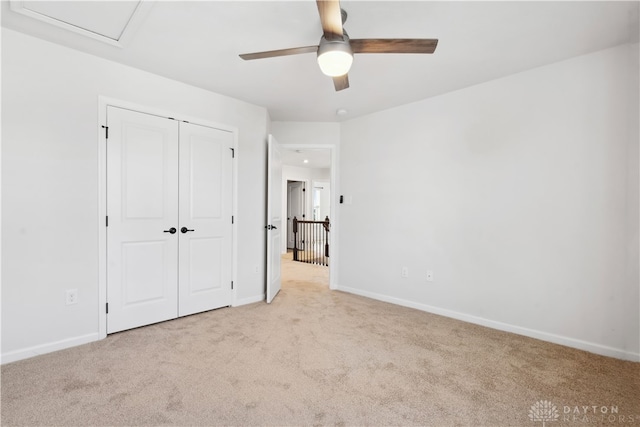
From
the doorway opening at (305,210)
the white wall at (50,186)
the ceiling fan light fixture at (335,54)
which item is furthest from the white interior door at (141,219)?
the doorway opening at (305,210)

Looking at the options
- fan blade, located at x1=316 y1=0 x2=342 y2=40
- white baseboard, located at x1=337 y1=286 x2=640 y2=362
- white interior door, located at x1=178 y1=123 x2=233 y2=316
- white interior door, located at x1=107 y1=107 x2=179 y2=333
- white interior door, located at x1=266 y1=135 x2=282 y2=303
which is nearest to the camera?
fan blade, located at x1=316 y1=0 x2=342 y2=40

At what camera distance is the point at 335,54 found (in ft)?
5.48

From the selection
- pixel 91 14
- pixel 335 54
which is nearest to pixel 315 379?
pixel 335 54

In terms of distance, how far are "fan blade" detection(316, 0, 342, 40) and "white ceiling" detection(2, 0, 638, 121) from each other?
0.36 metres

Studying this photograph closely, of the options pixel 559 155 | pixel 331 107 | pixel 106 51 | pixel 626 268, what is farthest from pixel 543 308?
pixel 106 51

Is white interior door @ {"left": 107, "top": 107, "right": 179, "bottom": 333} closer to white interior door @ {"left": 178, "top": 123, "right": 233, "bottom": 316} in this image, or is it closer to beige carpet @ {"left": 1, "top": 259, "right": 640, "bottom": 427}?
white interior door @ {"left": 178, "top": 123, "right": 233, "bottom": 316}

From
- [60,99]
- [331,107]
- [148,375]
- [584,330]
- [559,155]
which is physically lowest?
[148,375]

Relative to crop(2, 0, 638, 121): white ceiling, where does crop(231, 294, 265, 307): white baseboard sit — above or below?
below

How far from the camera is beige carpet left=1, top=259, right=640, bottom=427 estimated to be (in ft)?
5.45

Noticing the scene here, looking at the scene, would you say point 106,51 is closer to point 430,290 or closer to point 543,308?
point 430,290

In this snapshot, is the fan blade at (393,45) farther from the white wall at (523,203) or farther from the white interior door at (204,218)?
the white interior door at (204,218)

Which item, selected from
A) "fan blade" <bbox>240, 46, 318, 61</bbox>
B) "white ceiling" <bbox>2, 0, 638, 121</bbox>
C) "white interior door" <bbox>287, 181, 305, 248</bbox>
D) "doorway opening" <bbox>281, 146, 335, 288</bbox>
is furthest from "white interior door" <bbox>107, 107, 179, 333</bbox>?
"white interior door" <bbox>287, 181, 305, 248</bbox>

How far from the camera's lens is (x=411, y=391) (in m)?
1.88

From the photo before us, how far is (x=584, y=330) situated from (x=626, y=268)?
0.59 meters
